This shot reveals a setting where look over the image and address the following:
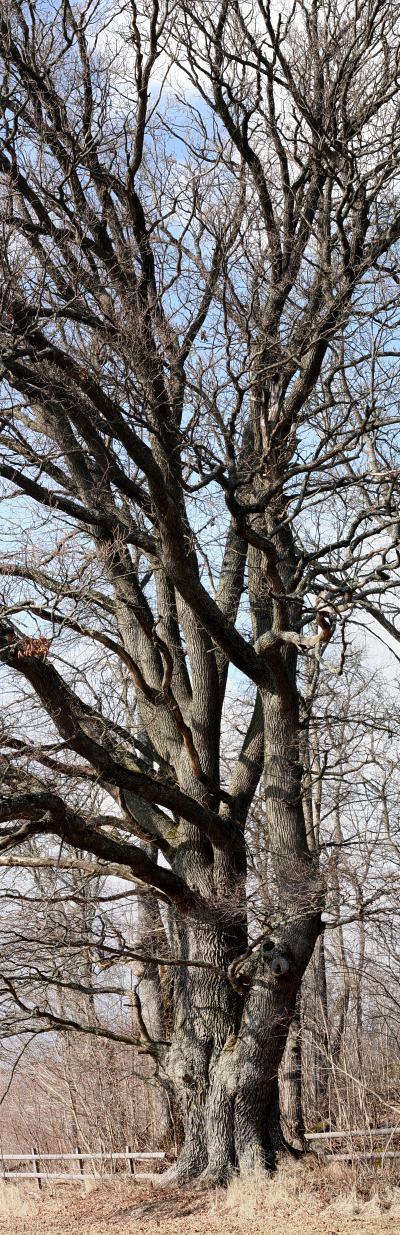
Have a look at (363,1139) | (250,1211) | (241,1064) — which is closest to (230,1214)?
(250,1211)

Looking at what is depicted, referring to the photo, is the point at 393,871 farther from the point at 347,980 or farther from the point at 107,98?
the point at 107,98

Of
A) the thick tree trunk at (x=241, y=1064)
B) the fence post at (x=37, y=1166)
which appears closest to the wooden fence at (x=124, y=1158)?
the fence post at (x=37, y=1166)

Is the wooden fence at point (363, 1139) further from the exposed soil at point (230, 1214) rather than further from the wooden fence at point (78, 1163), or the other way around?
the wooden fence at point (78, 1163)

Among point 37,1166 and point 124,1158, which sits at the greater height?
point 124,1158

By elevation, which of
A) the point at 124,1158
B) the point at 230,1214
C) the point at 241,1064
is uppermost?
the point at 241,1064

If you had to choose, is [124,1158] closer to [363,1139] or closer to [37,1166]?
[37,1166]

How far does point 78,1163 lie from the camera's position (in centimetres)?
1320

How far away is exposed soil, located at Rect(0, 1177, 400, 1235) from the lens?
851 centimetres

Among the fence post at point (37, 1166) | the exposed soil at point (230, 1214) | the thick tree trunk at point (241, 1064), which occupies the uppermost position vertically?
the thick tree trunk at point (241, 1064)

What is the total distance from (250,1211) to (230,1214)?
7.6 inches

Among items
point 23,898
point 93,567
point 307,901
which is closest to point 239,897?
point 307,901

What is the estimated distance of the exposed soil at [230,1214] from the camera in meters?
8.51

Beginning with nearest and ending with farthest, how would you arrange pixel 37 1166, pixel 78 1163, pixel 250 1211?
pixel 250 1211 < pixel 78 1163 < pixel 37 1166

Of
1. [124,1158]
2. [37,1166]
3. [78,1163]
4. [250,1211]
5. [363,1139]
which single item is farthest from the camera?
[37,1166]
